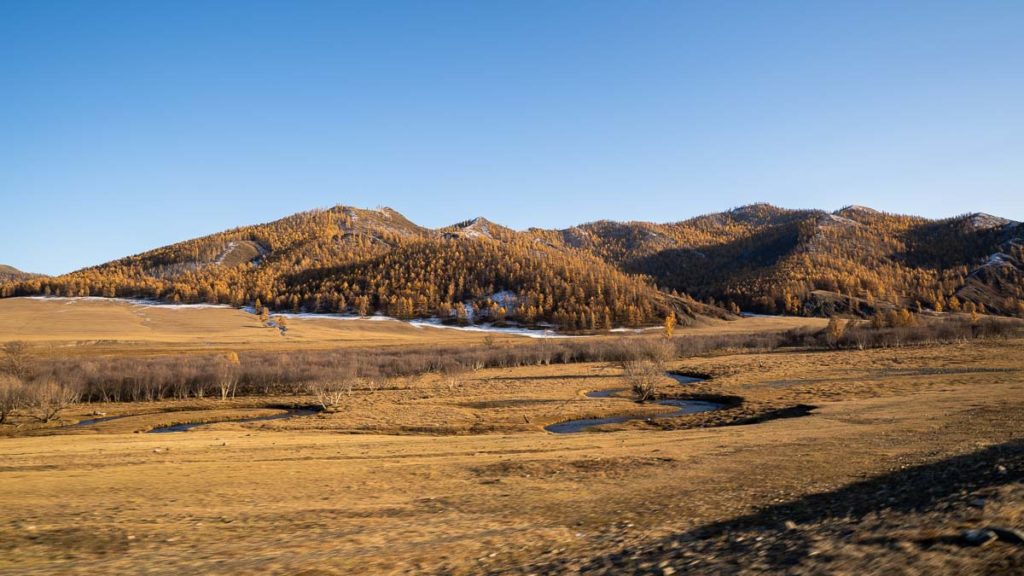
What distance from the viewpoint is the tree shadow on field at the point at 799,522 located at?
9383mm

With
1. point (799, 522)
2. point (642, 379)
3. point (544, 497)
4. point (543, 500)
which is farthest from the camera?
point (642, 379)

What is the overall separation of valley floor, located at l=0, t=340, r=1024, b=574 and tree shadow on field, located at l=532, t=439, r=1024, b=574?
7cm

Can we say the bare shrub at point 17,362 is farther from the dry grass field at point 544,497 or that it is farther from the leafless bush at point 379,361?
the dry grass field at point 544,497

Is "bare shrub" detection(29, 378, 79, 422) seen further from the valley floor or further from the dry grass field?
the valley floor

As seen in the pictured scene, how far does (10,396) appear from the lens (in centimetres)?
5962

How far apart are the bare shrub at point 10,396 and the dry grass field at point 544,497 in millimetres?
26229

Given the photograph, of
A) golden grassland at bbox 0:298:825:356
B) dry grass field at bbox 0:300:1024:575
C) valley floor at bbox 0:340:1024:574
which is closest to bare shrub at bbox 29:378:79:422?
dry grass field at bbox 0:300:1024:575

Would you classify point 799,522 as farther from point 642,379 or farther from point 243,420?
point 243,420

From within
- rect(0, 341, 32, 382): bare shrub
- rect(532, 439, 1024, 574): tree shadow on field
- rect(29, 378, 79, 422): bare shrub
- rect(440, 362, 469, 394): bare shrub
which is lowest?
rect(440, 362, 469, 394): bare shrub

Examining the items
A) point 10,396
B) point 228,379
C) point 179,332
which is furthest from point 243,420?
point 179,332

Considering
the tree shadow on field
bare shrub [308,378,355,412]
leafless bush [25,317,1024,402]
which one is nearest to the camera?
the tree shadow on field

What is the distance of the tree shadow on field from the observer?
30.8 feet

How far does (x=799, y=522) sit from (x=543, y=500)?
8.59 metres

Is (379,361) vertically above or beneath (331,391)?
above
